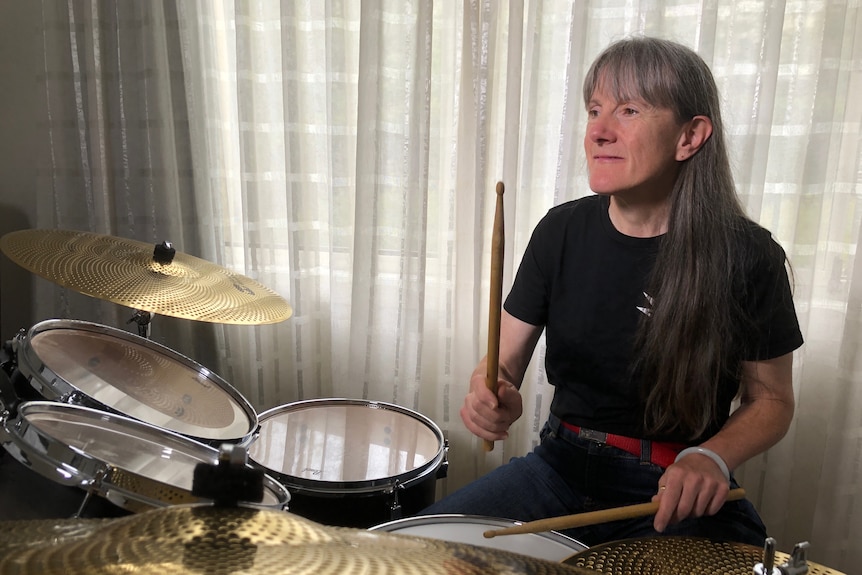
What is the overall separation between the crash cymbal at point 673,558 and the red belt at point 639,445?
1.15ft

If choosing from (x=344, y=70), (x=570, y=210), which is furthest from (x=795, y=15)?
(x=344, y=70)

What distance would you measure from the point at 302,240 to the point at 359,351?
33cm

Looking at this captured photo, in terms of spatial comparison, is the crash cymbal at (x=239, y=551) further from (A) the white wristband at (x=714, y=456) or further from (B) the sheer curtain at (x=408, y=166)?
(B) the sheer curtain at (x=408, y=166)

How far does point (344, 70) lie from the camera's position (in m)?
1.65

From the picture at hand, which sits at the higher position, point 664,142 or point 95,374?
point 664,142

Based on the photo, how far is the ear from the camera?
1.04 m

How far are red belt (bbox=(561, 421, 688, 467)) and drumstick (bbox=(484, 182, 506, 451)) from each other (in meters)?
0.29

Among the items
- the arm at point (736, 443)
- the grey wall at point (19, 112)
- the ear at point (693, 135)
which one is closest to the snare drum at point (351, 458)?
the arm at point (736, 443)

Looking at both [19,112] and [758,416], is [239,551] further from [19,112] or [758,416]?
[19,112]

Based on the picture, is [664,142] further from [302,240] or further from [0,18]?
[0,18]

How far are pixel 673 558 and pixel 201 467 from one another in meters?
0.50

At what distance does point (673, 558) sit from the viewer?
68 cm

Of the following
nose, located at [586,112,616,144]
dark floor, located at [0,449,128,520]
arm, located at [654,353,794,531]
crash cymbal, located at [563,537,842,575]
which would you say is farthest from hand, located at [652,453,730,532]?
dark floor, located at [0,449,128,520]

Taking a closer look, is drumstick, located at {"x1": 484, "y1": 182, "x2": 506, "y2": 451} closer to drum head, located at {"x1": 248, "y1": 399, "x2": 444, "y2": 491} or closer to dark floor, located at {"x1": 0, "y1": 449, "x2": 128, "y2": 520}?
drum head, located at {"x1": 248, "y1": 399, "x2": 444, "y2": 491}
